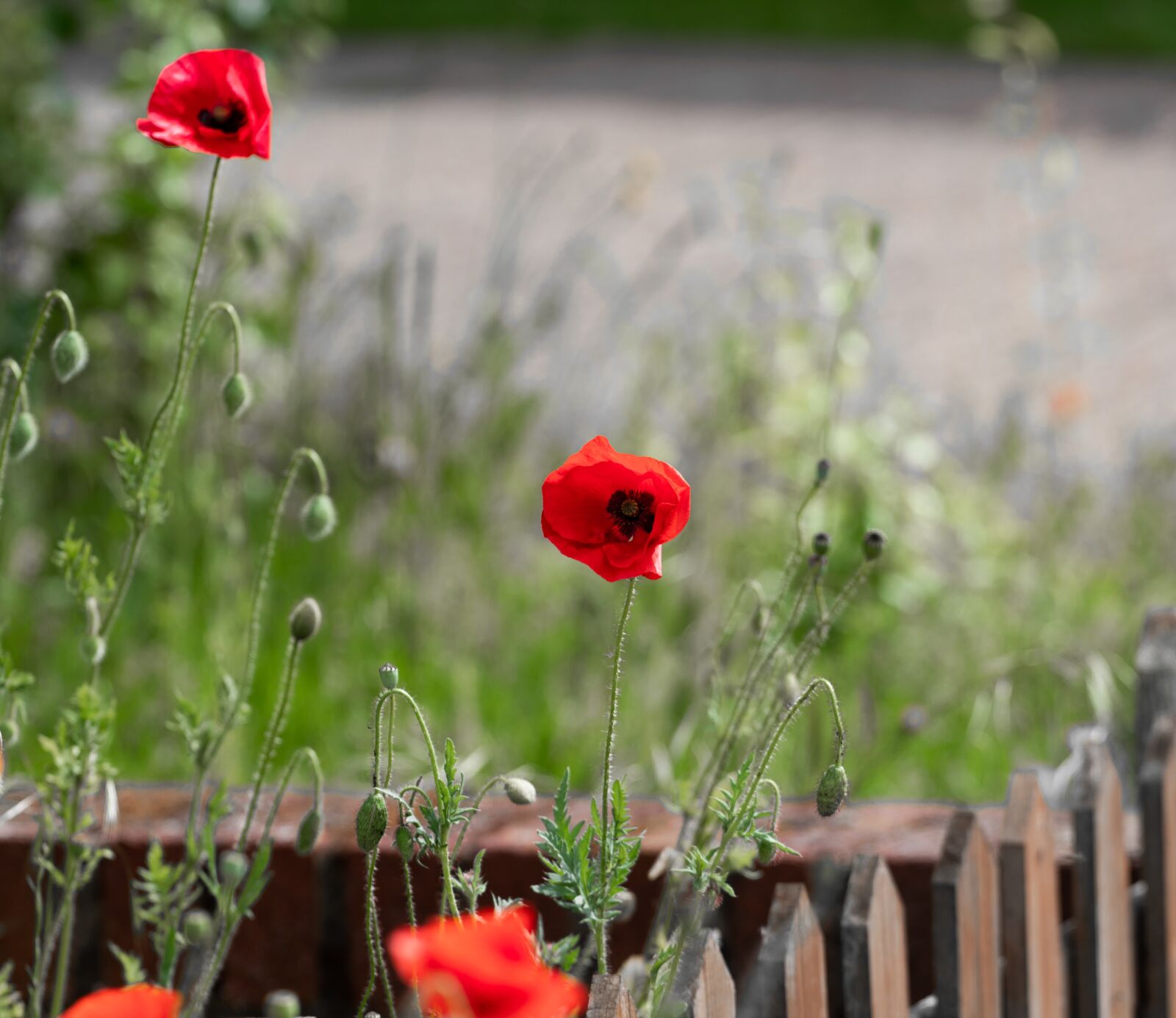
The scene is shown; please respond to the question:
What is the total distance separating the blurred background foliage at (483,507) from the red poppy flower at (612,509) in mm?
1178

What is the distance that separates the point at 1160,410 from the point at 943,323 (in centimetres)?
115

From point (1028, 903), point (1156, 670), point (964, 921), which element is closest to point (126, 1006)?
point (964, 921)

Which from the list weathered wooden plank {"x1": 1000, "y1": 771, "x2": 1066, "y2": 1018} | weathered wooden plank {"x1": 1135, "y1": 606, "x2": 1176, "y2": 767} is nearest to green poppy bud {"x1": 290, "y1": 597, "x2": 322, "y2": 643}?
weathered wooden plank {"x1": 1000, "y1": 771, "x2": 1066, "y2": 1018}

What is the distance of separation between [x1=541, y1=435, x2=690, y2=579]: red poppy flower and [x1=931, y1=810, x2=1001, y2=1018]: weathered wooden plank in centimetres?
50

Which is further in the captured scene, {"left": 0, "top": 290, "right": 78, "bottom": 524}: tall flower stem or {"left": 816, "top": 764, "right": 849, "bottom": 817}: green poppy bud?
{"left": 0, "top": 290, "right": 78, "bottom": 524}: tall flower stem

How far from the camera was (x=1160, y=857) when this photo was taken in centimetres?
157

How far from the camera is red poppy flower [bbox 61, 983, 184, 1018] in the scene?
633 mm

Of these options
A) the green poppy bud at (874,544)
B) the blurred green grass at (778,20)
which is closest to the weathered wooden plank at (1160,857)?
the green poppy bud at (874,544)

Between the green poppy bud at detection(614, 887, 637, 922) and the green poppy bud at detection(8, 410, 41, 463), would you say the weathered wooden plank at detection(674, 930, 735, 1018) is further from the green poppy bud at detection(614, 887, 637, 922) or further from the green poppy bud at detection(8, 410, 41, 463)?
the green poppy bud at detection(8, 410, 41, 463)

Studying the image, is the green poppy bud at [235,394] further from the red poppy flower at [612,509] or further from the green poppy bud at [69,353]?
the red poppy flower at [612,509]

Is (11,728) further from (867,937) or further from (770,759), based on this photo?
(867,937)

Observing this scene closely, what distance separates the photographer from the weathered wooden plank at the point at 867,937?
117 centimetres

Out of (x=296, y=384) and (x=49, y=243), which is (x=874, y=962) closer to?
(x=296, y=384)

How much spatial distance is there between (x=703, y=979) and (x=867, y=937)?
0.19 metres
